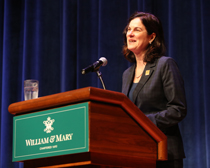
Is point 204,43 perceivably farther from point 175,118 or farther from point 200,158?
point 175,118

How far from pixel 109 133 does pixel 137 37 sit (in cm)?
92

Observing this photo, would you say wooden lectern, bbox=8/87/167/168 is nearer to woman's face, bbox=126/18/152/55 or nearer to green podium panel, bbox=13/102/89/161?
green podium panel, bbox=13/102/89/161

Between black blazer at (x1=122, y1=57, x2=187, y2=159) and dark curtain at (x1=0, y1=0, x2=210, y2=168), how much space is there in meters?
0.99

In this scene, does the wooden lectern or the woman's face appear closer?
the wooden lectern

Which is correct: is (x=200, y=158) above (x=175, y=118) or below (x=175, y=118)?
below

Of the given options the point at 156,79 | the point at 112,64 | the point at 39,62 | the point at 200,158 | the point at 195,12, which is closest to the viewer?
the point at 156,79

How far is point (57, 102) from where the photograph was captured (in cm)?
131

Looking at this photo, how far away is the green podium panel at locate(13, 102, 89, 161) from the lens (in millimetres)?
1224

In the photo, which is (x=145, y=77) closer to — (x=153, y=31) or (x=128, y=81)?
(x=128, y=81)

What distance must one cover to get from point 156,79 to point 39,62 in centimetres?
178

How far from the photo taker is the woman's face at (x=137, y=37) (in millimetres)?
2053

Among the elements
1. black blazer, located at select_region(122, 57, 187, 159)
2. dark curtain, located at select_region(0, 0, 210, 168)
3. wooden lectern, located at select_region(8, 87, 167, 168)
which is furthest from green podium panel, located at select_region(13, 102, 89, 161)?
dark curtain, located at select_region(0, 0, 210, 168)

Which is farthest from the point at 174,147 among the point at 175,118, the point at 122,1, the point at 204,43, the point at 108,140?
the point at 122,1

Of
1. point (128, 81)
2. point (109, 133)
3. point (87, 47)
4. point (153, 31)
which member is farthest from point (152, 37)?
point (87, 47)
